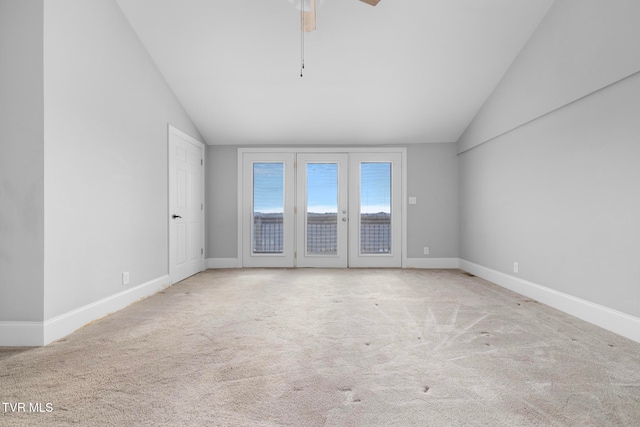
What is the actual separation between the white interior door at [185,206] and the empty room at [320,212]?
0.15ft

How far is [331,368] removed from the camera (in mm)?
2000

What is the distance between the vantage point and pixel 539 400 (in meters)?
1.64

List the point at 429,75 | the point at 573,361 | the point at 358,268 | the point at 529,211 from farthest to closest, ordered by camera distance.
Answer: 1. the point at 358,268
2. the point at 429,75
3. the point at 529,211
4. the point at 573,361

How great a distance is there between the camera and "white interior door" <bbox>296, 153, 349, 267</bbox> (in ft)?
19.1

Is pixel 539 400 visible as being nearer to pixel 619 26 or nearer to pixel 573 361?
pixel 573 361

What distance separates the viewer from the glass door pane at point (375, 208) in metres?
5.84

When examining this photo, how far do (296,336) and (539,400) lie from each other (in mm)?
1571

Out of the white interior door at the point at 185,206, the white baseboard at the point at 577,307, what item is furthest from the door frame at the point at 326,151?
the white baseboard at the point at 577,307

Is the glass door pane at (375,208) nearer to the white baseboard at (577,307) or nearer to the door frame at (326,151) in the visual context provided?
the door frame at (326,151)

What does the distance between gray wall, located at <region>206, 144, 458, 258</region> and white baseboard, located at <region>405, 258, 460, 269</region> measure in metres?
0.07

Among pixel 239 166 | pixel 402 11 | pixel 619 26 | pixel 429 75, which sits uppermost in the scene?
pixel 402 11

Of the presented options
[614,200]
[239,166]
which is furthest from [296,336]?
[239,166]

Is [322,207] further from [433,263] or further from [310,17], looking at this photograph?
[310,17]

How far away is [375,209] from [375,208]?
2 cm
